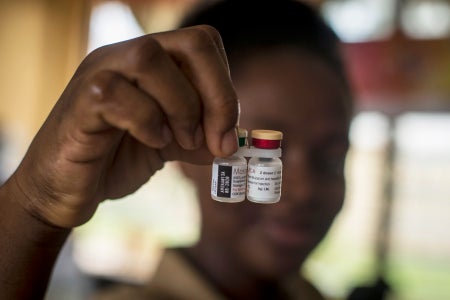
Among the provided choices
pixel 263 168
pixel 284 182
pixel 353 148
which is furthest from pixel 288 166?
pixel 353 148

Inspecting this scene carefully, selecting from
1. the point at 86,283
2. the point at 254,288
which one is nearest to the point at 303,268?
the point at 254,288

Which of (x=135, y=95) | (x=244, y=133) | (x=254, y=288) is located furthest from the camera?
(x=254, y=288)

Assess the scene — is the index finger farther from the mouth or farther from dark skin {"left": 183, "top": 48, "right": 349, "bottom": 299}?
the mouth

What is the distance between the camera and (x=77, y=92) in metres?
0.45

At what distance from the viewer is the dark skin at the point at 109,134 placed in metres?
0.44

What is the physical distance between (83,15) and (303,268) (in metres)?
0.61

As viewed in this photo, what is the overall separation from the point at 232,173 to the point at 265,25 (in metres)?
0.35

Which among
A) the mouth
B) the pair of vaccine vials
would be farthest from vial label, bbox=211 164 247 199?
the mouth

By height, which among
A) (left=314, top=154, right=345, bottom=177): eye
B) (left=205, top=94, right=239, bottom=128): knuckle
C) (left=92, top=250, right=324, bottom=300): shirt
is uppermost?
(left=205, top=94, right=239, bottom=128): knuckle

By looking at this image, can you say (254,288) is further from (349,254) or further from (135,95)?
(349,254)

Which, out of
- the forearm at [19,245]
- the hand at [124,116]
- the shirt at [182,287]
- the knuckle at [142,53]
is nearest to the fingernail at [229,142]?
the hand at [124,116]

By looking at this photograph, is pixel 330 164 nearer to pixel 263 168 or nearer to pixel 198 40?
pixel 263 168

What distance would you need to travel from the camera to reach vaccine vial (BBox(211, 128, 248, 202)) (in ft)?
1.75

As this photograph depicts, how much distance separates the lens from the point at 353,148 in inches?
39.5
